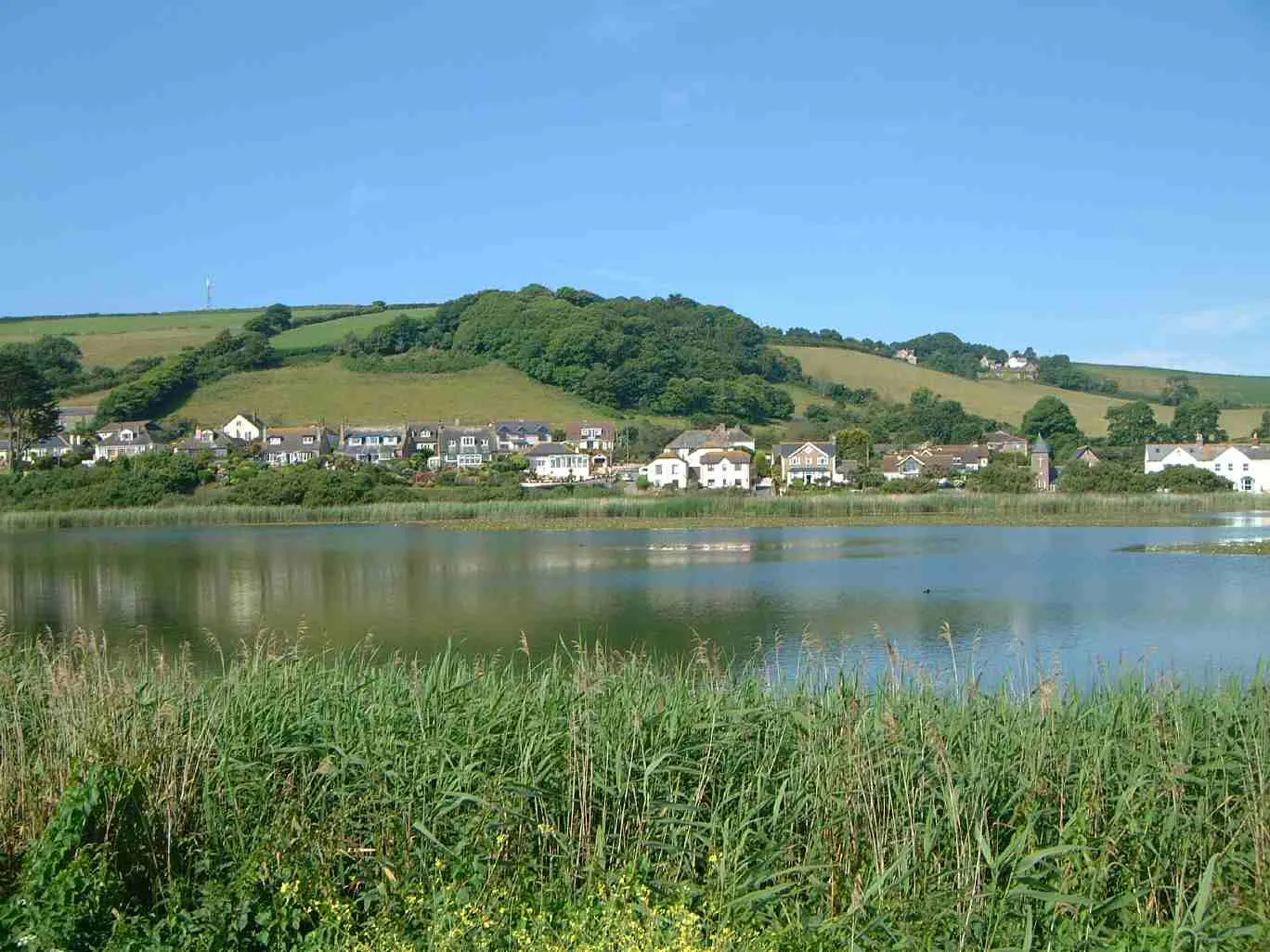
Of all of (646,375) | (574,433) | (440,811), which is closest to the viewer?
(440,811)

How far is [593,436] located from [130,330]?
54589 mm

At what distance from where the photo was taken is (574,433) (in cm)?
8706

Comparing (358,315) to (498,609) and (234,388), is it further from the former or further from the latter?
(498,609)

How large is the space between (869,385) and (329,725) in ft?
357

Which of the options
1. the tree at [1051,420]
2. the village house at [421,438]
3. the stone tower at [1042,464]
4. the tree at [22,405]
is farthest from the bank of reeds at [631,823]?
the tree at [1051,420]

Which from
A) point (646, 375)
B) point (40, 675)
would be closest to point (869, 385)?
point (646, 375)

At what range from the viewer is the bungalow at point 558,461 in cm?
7456

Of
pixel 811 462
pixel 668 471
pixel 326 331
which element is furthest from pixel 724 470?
pixel 326 331

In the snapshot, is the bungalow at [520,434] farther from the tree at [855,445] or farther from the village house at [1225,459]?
the village house at [1225,459]

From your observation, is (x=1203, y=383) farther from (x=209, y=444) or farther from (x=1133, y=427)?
(x=209, y=444)

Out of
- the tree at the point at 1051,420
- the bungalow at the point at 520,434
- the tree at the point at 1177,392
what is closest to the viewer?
the bungalow at the point at 520,434

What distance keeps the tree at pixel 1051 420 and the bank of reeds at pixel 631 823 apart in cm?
8940

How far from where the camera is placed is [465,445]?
80312 millimetres

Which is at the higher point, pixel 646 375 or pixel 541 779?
pixel 646 375
